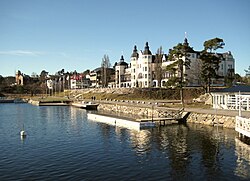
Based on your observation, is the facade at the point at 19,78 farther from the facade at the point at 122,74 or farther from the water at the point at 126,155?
the water at the point at 126,155

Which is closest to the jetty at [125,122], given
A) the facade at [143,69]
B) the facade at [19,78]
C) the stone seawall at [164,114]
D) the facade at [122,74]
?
the stone seawall at [164,114]

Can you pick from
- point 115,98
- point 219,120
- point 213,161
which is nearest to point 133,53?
point 115,98

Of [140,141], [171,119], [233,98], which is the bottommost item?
[140,141]

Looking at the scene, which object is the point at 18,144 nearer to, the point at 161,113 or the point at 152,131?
the point at 152,131

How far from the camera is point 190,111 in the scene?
120 feet

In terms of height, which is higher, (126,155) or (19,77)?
(19,77)

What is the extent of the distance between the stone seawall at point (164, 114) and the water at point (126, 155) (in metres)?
2.05

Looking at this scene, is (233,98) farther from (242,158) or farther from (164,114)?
(242,158)

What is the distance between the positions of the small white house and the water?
7.42 m

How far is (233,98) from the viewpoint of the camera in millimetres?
35750

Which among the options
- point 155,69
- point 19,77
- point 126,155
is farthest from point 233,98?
point 19,77

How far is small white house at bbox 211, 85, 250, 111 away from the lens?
1321 inches

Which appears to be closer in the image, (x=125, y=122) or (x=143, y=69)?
(x=125, y=122)

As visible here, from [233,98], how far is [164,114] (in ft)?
30.4
